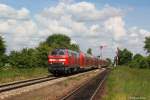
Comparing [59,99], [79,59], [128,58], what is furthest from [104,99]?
[128,58]

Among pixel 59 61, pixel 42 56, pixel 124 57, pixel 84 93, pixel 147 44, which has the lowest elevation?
pixel 84 93

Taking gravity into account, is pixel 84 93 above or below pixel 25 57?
below

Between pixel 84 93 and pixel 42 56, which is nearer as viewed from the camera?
pixel 84 93

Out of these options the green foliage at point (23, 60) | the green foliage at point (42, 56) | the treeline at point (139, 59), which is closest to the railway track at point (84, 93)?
the green foliage at point (23, 60)

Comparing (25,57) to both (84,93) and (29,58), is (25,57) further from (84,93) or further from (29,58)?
(84,93)

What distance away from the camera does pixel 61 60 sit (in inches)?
1655

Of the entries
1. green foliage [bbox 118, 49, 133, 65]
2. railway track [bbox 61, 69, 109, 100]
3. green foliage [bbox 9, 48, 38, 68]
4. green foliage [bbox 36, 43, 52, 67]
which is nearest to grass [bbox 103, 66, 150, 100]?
railway track [bbox 61, 69, 109, 100]

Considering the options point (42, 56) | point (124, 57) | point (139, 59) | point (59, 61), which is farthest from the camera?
point (124, 57)

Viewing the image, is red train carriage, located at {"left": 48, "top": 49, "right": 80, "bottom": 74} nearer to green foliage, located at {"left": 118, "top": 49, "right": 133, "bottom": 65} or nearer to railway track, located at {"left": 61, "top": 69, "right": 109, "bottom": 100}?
railway track, located at {"left": 61, "top": 69, "right": 109, "bottom": 100}

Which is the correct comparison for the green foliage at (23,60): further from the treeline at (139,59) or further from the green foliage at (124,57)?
the green foliage at (124,57)

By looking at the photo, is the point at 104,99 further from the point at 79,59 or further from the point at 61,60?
the point at 79,59

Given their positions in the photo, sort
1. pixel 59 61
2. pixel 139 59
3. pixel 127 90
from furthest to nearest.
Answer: pixel 139 59, pixel 59 61, pixel 127 90

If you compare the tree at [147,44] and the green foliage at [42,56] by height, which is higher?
the tree at [147,44]

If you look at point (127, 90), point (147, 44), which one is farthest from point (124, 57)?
point (127, 90)
